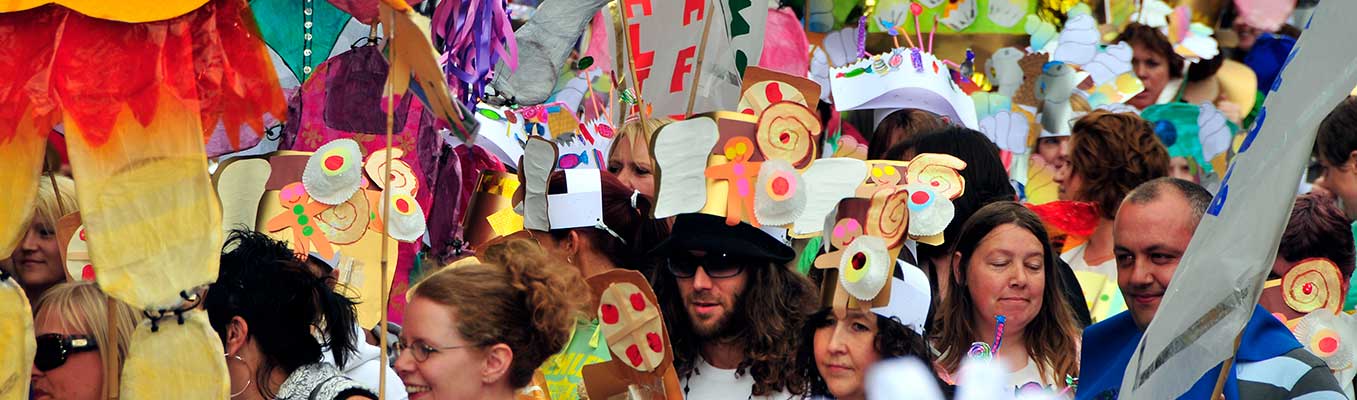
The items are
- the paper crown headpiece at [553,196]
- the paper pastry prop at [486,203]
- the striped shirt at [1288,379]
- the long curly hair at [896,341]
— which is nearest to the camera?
the striped shirt at [1288,379]

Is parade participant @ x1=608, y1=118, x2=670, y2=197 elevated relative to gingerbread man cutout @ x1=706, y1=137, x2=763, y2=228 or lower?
lower

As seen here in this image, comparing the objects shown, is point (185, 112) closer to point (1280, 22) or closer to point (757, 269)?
point (757, 269)

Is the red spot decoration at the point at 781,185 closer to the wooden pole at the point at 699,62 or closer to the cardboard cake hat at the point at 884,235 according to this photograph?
the cardboard cake hat at the point at 884,235

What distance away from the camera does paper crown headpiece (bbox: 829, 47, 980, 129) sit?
227 inches

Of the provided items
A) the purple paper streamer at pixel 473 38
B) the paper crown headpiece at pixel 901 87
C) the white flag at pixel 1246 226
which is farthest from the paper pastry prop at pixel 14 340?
the paper crown headpiece at pixel 901 87

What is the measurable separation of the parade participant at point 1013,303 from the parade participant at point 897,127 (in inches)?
46.6

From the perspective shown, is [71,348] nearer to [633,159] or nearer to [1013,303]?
[633,159]

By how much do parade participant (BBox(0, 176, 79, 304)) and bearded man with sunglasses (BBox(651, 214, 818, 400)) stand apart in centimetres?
143

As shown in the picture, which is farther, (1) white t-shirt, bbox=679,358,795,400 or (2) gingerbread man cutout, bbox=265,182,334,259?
(2) gingerbread man cutout, bbox=265,182,334,259

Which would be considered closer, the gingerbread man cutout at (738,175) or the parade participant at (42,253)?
the gingerbread man cutout at (738,175)

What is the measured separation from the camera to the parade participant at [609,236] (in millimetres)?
4543

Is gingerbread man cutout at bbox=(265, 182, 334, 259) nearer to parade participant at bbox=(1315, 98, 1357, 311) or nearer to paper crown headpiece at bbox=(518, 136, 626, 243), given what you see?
paper crown headpiece at bbox=(518, 136, 626, 243)

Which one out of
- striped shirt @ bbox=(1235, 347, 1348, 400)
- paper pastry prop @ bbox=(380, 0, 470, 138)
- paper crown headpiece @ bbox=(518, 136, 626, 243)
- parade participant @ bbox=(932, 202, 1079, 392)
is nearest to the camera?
paper pastry prop @ bbox=(380, 0, 470, 138)

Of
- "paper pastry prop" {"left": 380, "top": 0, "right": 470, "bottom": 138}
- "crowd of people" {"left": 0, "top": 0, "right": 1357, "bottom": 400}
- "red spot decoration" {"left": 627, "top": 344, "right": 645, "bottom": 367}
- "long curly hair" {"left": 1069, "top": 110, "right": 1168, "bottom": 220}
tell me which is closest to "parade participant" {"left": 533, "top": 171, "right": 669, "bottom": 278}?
"crowd of people" {"left": 0, "top": 0, "right": 1357, "bottom": 400}
